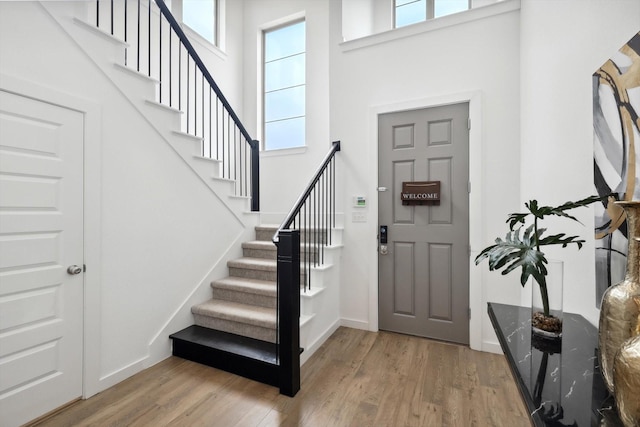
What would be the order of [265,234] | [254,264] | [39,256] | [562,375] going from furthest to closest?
[265,234] < [254,264] < [39,256] < [562,375]

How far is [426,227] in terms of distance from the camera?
2908 mm

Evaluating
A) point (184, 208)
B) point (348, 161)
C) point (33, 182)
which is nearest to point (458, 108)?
point (348, 161)

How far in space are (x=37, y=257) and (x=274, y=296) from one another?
65.0 inches

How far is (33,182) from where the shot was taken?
1754 millimetres

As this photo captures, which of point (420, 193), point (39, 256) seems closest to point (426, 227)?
point (420, 193)

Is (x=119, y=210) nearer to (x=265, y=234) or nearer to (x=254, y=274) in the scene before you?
(x=254, y=274)

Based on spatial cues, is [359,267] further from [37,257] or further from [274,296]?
[37,257]

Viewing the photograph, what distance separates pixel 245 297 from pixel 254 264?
1.16 feet

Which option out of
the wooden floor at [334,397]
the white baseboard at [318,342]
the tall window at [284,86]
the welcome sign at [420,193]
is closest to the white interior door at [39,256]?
the wooden floor at [334,397]

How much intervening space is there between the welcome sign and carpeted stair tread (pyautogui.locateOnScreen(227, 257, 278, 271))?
1505mm

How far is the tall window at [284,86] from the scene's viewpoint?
4352mm

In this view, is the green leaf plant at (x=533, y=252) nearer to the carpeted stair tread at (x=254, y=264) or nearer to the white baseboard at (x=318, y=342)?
the white baseboard at (x=318, y=342)

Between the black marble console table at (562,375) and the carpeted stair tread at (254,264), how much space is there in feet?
6.66

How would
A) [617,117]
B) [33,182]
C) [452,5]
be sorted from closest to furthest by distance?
[617,117], [33,182], [452,5]
